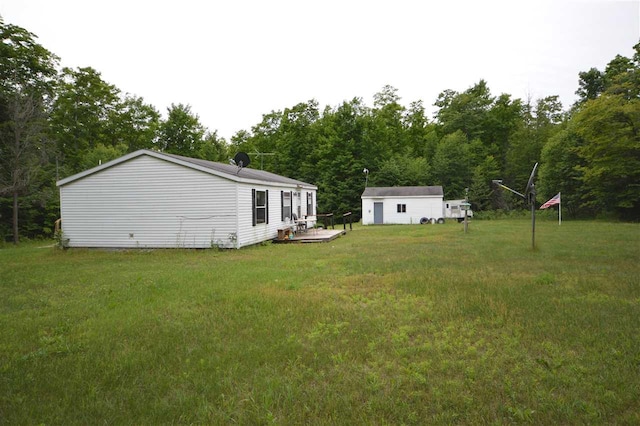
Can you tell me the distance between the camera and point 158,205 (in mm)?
13766

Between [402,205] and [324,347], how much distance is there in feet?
88.4

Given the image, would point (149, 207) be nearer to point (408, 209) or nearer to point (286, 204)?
point (286, 204)

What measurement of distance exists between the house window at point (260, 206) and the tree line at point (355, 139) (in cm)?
1309

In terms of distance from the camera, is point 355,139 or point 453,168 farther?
point 355,139

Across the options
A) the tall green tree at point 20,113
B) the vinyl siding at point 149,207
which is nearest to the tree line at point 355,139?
the tall green tree at point 20,113

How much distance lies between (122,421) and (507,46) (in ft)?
73.0

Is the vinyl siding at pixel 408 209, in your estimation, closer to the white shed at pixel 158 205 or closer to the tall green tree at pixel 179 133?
the white shed at pixel 158 205

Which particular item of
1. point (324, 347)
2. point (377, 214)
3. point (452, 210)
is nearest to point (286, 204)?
point (377, 214)

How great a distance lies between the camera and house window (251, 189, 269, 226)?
14773 mm

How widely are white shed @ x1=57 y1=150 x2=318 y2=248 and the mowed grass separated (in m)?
4.84

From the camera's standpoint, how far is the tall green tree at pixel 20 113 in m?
→ 19.7

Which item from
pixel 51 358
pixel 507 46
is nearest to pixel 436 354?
pixel 51 358

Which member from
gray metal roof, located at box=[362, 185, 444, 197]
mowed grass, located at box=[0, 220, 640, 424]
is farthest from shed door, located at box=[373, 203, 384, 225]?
mowed grass, located at box=[0, 220, 640, 424]

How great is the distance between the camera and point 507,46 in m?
19.6
